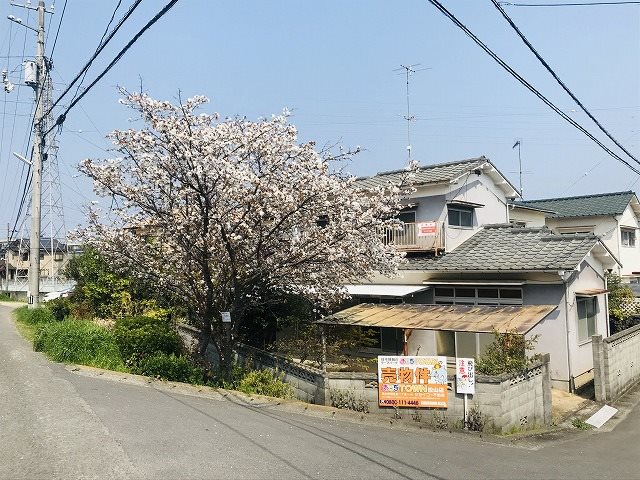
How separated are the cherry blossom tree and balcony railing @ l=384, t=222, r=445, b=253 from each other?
4867mm

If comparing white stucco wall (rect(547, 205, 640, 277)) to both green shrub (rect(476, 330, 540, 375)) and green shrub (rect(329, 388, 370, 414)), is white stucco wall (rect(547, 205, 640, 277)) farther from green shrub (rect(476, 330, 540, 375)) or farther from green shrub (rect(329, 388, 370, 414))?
green shrub (rect(329, 388, 370, 414))


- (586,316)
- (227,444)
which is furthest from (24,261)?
(227,444)

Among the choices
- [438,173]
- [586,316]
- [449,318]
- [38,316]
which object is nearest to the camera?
[449,318]

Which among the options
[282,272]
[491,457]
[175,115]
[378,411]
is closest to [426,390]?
[378,411]

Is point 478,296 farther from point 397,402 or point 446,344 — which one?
point 397,402

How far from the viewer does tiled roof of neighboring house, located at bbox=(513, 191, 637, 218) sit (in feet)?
94.3

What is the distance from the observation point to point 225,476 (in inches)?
252

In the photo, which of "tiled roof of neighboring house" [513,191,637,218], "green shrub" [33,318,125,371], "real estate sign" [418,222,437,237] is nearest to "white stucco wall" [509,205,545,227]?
"tiled roof of neighboring house" [513,191,637,218]

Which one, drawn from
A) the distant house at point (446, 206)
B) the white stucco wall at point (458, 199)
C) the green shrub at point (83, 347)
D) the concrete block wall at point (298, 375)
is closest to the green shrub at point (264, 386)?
the concrete block wall at point (298, 375)

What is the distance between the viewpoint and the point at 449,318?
42.0 feet

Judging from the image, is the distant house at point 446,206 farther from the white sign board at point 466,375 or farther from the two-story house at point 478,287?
the white sign board at point 466,375

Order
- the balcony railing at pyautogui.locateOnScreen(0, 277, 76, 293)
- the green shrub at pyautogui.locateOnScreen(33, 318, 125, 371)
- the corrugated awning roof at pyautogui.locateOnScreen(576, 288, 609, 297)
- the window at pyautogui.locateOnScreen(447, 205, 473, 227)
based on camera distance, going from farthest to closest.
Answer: the balcony railing at pyautogui.locateOnScreen(0, 277, 76, 293), the window at pyautogui.locateOnScreen(447, 205, 473, 227), the corrugated awning roof at pyautogui.locateOnScreen(576, 288, 609, 297), the green shrub at pyautogui.locateOnScreen(33, 318, 125, 371)

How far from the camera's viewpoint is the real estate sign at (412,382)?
1017 cm

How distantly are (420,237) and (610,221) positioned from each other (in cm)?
1639
